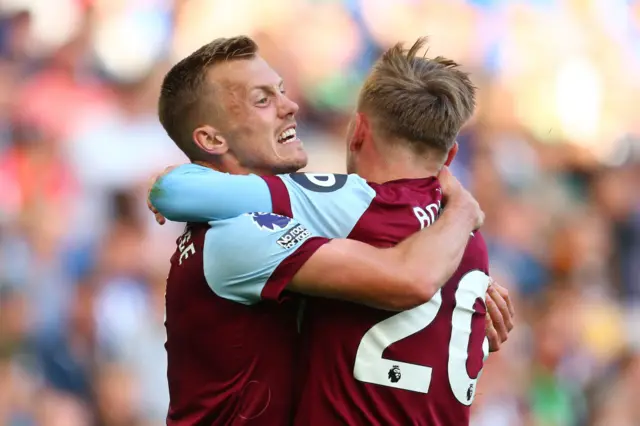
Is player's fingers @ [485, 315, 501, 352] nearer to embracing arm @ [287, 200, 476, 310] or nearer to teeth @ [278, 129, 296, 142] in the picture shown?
embracing arm @ [287, 200, 476, 310]

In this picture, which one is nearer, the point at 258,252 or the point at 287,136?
the point at 258,252

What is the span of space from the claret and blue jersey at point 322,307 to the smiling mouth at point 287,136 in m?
0.37

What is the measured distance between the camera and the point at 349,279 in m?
2.75

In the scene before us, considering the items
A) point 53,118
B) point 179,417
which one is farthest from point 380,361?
point 53,118

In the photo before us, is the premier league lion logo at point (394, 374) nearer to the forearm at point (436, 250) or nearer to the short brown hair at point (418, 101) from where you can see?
the forearm at point (436, 250)

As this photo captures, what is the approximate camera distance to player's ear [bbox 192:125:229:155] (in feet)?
10.7

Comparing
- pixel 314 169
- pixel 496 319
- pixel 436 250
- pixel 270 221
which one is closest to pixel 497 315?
pixel 496 319

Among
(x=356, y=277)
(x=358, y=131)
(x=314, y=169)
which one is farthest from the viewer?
(x=314, y=169)

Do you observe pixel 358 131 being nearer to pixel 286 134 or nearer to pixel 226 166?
pixel 286 134

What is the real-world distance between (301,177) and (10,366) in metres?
3.47

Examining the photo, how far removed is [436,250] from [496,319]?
0.55m

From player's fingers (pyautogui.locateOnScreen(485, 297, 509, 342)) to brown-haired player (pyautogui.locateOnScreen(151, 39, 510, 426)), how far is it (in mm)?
128

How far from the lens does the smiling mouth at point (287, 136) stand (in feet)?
10.9

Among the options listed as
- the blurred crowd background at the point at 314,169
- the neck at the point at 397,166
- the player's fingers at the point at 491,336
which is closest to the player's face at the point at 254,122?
the neck at the point at 397,166
